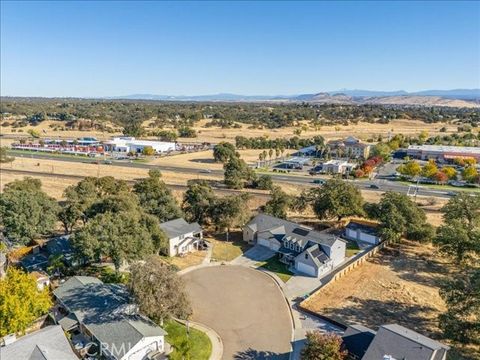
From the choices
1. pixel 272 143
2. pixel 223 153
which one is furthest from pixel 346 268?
pixel 272 143

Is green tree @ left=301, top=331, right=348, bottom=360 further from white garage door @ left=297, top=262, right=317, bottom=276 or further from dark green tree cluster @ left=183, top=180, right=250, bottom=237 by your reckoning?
dark green tree cluster @ left=183, top=180, right=250, bottom=237

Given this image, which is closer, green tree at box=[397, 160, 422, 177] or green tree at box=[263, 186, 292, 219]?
green tree at box=[263, 186, 292, 219]

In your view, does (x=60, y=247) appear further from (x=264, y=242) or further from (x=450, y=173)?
(x=450, y=173)

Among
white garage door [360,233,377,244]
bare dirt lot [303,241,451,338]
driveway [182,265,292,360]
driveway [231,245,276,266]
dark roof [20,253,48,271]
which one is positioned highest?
dark roof [20,253,48,271]

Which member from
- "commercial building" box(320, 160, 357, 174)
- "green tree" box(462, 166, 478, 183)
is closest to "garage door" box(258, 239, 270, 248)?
"commercial building" box(320, 160, 357, 174)

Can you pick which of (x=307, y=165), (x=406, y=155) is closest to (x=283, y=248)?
(x=307, y=165)

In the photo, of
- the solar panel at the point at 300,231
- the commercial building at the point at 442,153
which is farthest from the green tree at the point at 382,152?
the solar panel at the point at 300,231

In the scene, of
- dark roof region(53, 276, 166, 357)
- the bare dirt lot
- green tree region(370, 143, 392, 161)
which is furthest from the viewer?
green tree region(370, 143, 392, 161)
